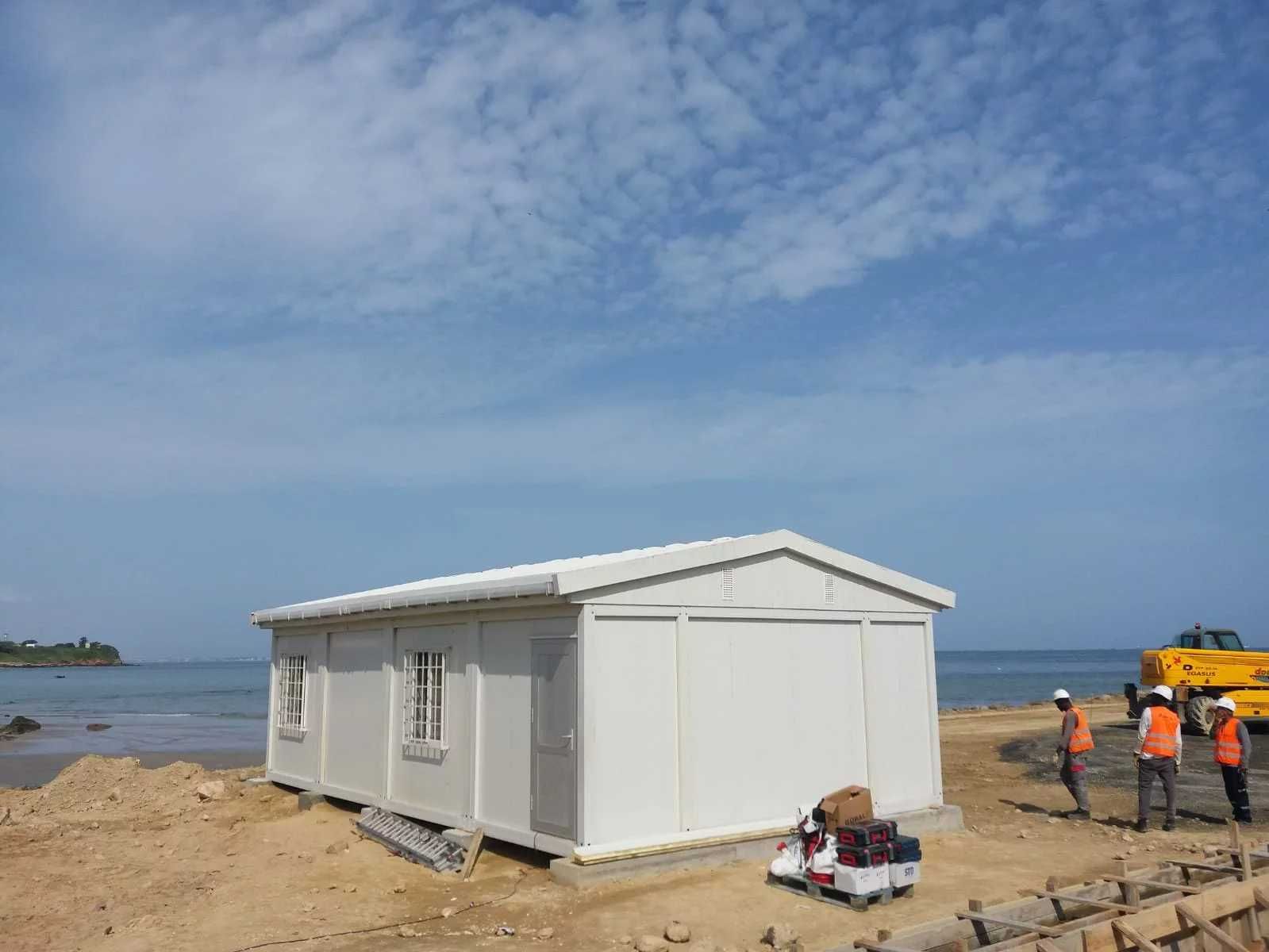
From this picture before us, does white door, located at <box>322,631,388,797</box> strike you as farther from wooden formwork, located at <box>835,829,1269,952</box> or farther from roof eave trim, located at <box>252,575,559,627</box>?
wooden formwork, located at <box>835,829,1269,952</box>

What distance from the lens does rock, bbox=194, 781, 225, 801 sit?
15055mm

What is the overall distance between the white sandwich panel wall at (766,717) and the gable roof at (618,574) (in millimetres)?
684

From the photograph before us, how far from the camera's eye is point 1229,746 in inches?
470

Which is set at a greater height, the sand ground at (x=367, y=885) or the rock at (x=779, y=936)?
the rock at (x=779, y=936)

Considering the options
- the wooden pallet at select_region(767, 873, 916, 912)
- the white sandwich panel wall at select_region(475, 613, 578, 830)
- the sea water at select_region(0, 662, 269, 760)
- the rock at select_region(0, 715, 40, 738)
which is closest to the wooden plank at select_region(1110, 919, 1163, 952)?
the wooden pallet at select_region(767, 873, 916, 912)

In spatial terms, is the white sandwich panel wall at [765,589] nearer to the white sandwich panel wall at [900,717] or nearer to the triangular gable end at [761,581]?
the triangular gable end at [761,581]

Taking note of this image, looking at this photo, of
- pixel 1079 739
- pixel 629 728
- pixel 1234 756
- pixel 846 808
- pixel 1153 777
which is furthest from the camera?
pixel 1079 739

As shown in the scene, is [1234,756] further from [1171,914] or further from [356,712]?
[356,712]

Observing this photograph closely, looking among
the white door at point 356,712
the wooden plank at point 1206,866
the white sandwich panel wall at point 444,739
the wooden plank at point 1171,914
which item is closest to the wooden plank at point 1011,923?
the wooden plank at point 1171,914

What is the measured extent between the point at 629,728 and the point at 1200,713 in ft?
57.0

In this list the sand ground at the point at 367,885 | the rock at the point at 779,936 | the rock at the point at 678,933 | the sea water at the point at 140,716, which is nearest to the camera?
the rock at the point at 779,936

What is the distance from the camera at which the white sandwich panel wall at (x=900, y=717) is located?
11523mm

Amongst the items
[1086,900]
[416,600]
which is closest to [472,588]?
[416,600]

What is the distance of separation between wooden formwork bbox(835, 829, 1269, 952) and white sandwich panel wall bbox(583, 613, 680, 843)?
3.10 meters
